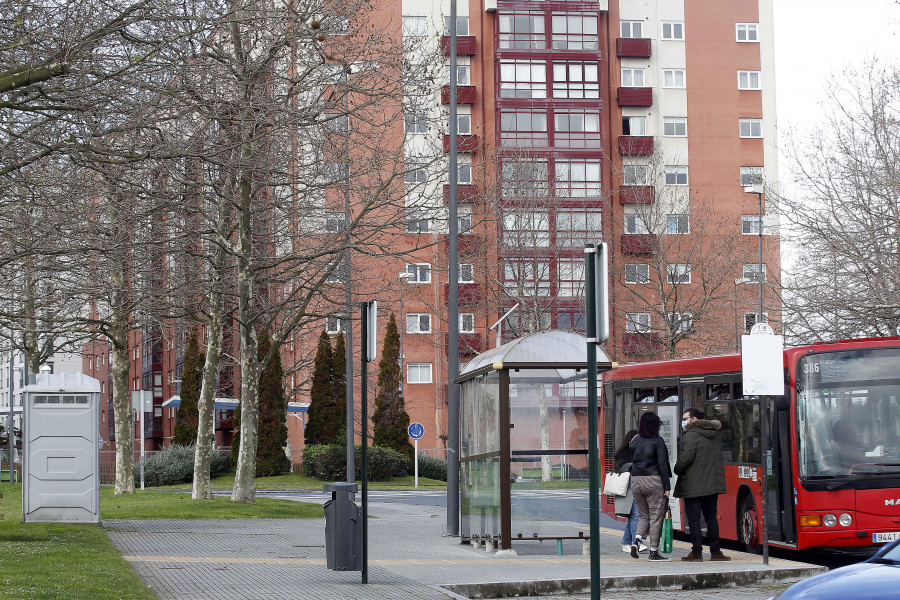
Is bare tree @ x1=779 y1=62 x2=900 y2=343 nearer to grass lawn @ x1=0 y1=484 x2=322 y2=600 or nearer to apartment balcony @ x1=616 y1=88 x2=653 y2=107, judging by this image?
grass lawn @ x1=0 y1=484 x2=322 y2=600

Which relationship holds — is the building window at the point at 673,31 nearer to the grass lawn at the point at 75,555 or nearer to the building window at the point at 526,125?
the building window at the point at 526,125

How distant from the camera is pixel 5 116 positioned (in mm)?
15672

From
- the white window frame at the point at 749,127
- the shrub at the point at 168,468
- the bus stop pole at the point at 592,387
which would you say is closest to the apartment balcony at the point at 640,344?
the white window frame at the point at 749,127

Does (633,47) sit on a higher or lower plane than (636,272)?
higher

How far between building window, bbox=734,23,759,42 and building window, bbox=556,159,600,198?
11.7m

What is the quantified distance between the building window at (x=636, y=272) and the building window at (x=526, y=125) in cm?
804

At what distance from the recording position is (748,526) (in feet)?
57.7

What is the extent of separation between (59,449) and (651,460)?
30.5ft

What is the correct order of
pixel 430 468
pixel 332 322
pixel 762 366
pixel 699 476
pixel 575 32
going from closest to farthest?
pixel 762 366, pixel 699 476, pixel 332 322, pixel 430 468, pixel 575 32

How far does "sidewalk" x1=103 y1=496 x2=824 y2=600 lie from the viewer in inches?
508

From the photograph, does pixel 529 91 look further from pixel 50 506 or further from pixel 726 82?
pixel 50 506

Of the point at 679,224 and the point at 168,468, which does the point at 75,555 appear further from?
the point at 679,224

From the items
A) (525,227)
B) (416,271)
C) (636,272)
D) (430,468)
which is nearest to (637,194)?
(636,272)

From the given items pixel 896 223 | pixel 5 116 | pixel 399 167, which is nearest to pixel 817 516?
pixel 5 116
